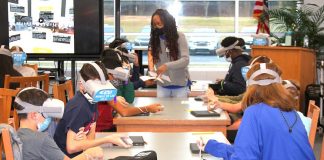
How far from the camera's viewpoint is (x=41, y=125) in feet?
8.83

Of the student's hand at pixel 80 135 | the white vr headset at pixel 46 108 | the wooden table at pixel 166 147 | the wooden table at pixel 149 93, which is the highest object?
the white vr headset at pixel 46 108

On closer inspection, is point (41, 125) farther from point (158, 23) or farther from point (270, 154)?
point (158, 23)

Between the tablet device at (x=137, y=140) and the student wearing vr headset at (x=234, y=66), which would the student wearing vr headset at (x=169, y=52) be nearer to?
the student wearing vr headset at (x=234, y=66)

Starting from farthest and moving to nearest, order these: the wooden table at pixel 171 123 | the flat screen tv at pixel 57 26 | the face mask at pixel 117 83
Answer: the flat screen tv at pixel 57 26 < the face mask at pixel 117 83 < the wooden table at pixel 171 123

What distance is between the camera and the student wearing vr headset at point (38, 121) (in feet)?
8.55

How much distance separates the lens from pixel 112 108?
4.29 meters

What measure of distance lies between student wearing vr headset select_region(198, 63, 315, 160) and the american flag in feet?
23.1

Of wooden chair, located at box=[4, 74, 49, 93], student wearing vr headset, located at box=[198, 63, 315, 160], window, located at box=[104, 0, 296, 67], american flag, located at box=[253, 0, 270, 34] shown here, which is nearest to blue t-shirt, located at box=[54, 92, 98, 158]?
student wearing vr headset, located at box=[198, 63, 315, 160]

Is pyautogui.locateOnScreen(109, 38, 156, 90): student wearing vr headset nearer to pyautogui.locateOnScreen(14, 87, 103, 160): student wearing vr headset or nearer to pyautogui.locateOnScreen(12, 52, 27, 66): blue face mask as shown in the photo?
pyautogui.locateOnScreen(12, 52, 27, 66): blue face mask

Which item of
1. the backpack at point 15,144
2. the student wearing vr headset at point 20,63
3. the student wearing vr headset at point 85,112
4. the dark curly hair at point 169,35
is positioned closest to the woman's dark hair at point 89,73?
the student wearing vr headset at point 85,112

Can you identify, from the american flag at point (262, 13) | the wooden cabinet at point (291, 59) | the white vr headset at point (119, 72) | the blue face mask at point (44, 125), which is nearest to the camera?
the blue face mask at point (44, 125)

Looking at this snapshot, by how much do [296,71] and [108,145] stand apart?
4.56 metres

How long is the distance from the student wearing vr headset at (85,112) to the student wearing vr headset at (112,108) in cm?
74

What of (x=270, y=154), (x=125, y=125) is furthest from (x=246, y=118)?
(x=125, y=125)
